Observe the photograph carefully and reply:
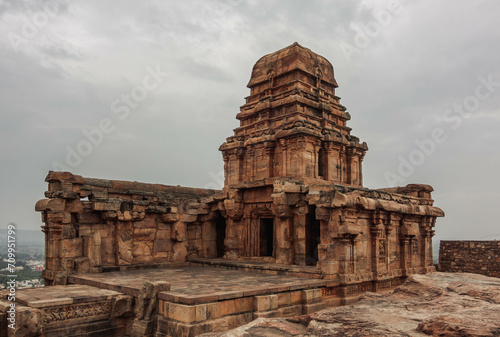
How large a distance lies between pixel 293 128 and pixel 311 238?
4.77 meters

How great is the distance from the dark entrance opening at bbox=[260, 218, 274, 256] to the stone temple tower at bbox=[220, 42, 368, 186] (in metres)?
2.15

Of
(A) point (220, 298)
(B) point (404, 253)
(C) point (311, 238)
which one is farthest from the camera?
(C) point (311, 238)

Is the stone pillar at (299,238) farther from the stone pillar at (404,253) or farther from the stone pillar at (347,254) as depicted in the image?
the stone pillar at (404,253)

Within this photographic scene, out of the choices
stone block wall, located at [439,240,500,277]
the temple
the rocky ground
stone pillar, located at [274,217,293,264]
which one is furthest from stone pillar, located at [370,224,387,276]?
stone block wall, located at [439,240,500,277]

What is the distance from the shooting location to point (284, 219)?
13.2m

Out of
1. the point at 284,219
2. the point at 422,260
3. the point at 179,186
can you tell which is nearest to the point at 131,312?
the point at 284,219

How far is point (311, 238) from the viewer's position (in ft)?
45.4

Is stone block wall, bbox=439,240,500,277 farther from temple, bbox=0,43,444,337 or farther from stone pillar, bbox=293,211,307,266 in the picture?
stone pillar, bbox=293,211,307,266

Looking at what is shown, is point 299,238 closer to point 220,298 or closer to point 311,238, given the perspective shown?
point 311,238

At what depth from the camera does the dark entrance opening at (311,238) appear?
13.2m

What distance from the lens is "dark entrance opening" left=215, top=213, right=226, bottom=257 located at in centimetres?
1645

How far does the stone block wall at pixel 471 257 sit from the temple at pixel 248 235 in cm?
446

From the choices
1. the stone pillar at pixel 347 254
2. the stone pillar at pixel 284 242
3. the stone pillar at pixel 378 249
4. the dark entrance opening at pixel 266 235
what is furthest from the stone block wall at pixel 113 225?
the stone pillar at pixel 378 249

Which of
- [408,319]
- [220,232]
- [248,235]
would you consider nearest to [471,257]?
[248,235]
